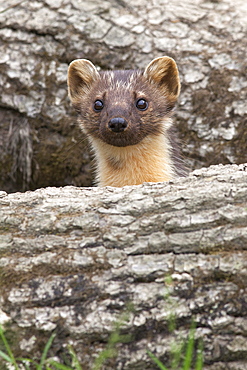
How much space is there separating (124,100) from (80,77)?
1.03m

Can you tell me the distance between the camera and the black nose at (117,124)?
516 cm

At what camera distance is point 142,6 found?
7445 millimetres

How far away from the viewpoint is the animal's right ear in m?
6.19

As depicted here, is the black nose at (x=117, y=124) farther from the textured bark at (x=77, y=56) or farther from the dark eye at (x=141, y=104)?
the textured bark at (x=77, y=56)

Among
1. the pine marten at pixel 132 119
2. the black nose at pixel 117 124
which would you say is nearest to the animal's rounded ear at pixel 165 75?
the pine marten at pixel 132 119

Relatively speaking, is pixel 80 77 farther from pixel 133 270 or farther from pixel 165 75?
pixel 133 270

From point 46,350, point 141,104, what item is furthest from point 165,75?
point 46,350

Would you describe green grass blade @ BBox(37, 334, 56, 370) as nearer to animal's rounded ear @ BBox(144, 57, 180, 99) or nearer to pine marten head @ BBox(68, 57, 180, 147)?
pine marten head @ BBox(68, 57, 180, 147)

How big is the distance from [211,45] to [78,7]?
1892 mm

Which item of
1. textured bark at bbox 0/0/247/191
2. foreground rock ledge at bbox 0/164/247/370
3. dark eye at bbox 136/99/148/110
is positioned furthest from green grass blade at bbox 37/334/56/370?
textured bark at bbox 0/0/247/191

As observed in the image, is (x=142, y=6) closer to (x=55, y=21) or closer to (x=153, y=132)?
(x=55, y=21)

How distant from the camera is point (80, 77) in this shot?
20.8 feet

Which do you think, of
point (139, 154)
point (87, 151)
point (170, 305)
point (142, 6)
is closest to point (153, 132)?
point (139, 154)

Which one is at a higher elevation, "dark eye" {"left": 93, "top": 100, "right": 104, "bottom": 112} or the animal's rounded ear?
the animal's rounded ear
